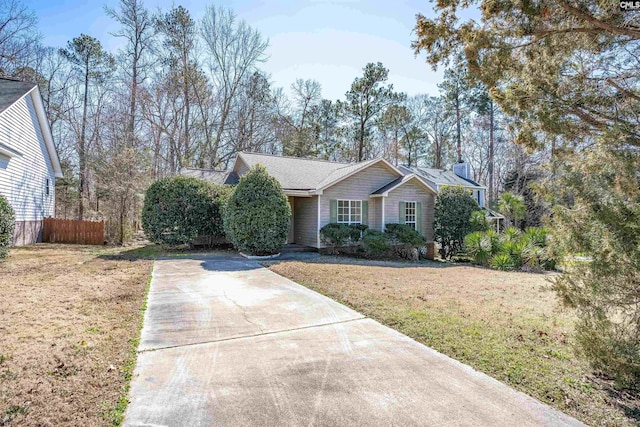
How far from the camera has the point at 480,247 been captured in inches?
509

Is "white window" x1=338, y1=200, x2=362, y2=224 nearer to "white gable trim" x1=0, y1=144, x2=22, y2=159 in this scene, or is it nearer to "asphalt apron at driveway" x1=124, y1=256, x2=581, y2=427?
"asphalt apron at driveway" x1=124, y1=256, x2=581, y2=427

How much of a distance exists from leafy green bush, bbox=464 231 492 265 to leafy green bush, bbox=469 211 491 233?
1537mm

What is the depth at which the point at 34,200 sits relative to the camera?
15.5 m

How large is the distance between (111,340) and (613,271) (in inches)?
213

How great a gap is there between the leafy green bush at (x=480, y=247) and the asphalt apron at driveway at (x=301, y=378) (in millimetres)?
9272

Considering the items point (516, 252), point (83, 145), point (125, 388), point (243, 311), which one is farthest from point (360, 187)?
point (83, 145)

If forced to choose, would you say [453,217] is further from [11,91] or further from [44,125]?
[44,125]

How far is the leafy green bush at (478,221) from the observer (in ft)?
47.8

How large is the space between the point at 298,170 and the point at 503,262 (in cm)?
954

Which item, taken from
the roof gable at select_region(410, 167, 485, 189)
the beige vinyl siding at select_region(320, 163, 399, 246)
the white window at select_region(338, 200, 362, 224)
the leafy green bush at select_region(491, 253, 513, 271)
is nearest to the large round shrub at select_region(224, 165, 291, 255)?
the beige vinyl siding at select_region(320, 163, 399, 246)

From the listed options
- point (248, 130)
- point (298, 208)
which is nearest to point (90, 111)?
point (248, 130)

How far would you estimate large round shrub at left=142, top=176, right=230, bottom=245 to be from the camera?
12789mm

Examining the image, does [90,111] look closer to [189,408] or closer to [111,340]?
[111,340]

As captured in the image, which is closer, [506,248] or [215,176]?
[506,248]
